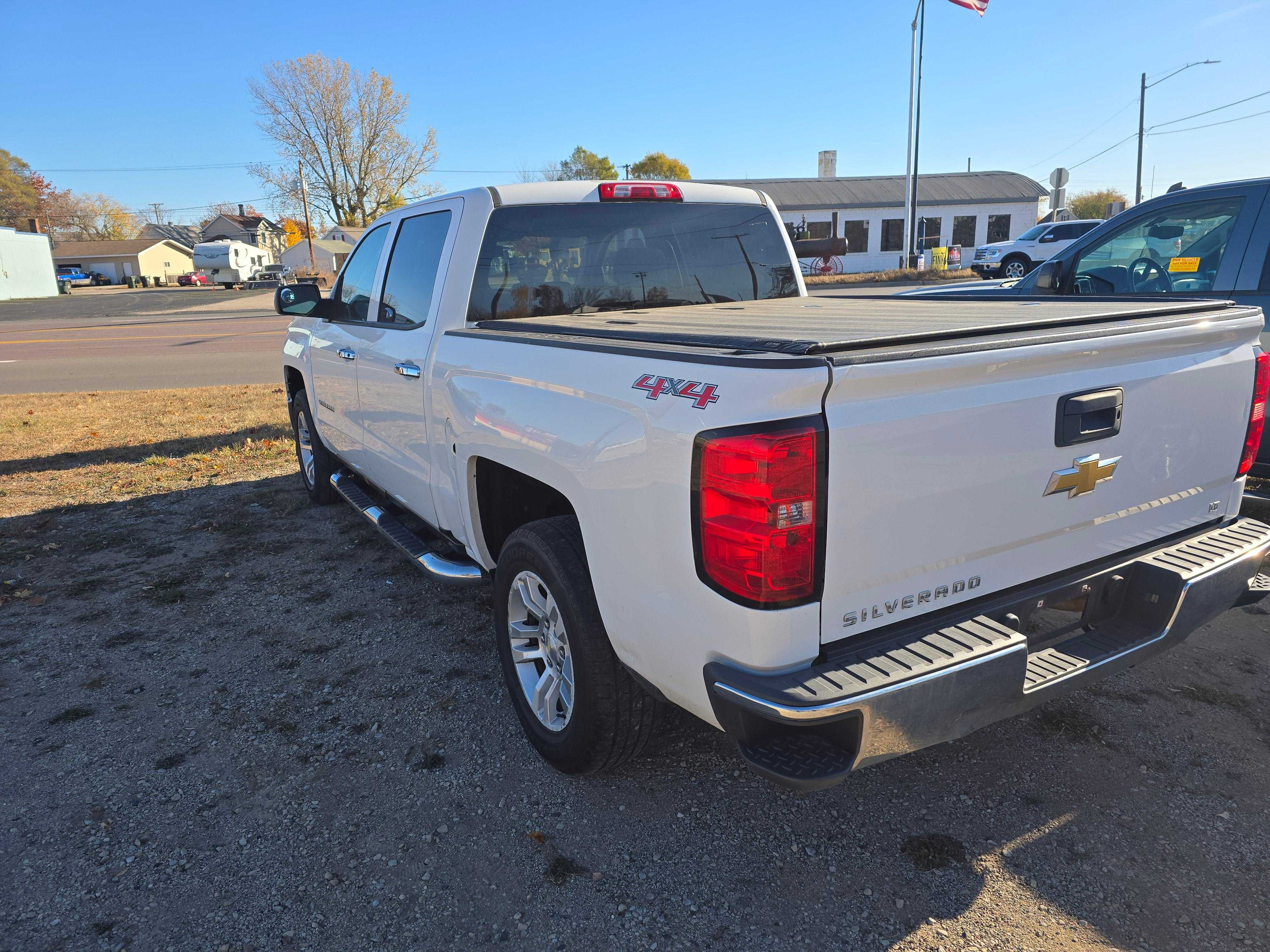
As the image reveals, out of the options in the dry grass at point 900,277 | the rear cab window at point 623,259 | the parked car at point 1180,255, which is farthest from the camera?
the dry grass at point 900,277

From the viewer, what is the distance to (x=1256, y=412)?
2.97m

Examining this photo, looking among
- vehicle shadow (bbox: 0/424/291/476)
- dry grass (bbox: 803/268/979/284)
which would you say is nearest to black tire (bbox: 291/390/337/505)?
vehicle shadow (bbox: 0/424/291/476)

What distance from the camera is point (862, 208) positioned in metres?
46.4

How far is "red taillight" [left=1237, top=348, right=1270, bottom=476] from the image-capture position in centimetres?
290

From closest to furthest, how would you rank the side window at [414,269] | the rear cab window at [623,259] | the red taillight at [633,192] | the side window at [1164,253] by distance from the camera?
1. the rear cab window at [623,259]
2. the side window at [414,269]
3. the red taillight at [633,192]
4. the side window at [1164,253]

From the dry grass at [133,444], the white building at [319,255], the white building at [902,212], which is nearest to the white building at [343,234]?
the white building at [319,255]

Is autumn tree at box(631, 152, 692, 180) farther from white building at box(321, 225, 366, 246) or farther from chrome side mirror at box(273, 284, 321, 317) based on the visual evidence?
chrome side mirror at box(273, 284, 321, 317)

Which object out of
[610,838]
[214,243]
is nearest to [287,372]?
[610,838]

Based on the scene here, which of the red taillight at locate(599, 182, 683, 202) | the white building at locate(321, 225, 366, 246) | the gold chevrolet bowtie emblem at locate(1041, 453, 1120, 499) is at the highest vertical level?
the white building at locate(321, 225, 366, 246)

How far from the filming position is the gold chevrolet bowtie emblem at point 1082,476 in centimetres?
233

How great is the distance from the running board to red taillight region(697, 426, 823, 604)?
68.6 inches

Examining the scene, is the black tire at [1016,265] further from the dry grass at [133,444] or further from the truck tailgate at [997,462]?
the truck tailgate at [997,462]

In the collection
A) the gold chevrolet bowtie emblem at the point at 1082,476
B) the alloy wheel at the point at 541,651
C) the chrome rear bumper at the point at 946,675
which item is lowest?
the alloy wheel at the point at 541,651

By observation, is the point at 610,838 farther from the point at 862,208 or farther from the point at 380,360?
the point at 862,208
